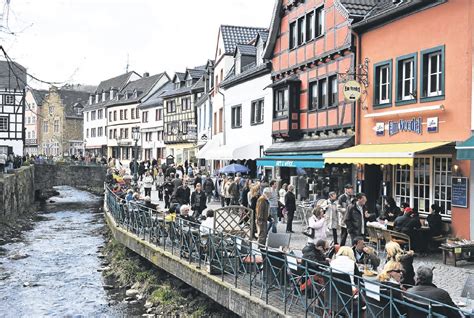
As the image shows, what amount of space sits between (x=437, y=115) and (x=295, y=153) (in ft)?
27.4

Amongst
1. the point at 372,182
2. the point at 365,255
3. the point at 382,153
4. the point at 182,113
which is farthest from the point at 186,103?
the point at 365,255

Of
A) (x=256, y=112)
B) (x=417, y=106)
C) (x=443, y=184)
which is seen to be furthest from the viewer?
(x=256, y=112)

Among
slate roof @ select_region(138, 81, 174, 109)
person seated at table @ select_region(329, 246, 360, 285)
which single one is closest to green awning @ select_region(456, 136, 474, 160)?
person seated at table @ select_region(329, 246, 360, 285)

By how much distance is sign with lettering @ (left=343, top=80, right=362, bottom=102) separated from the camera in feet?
59.6

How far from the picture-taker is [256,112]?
29812 mm

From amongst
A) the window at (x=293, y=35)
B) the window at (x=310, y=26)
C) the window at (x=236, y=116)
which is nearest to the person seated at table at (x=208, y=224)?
the window at (x=310, y=26)

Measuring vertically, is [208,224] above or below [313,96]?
below

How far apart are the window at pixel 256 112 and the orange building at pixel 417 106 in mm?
10184

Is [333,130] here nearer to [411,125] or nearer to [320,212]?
[411,125]

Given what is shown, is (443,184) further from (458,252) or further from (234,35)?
(234,35)

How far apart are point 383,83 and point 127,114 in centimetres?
5848

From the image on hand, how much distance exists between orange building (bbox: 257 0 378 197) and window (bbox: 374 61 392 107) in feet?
4.24

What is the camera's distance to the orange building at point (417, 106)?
14.7 metres

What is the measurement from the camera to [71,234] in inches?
1198
